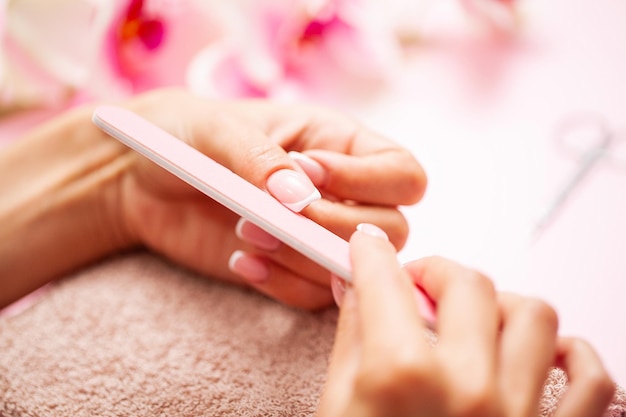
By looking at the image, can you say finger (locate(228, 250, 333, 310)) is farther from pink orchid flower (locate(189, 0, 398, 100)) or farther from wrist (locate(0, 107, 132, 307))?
pink orchid flower (locate(189, 0, 398, 100))

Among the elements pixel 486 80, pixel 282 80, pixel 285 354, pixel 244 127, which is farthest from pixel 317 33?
pixel 285 354

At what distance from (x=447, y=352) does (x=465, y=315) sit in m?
0.03

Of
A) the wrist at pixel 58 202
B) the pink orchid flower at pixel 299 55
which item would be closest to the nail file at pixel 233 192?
the wrist at pixel 58 202

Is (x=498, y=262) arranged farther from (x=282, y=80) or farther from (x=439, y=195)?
(x=282, y=80)

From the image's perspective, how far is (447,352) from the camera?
0.31 meters

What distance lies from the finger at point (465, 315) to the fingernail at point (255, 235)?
0.19 meters

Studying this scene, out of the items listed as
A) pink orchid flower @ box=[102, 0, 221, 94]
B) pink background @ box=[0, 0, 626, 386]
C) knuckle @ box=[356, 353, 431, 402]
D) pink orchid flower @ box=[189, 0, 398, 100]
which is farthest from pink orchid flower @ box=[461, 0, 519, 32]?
knuckle @ box=[356, 353, 431, 402]

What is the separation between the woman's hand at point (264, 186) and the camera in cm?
49

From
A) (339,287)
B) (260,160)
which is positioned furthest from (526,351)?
(260,160)

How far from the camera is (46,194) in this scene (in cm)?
66

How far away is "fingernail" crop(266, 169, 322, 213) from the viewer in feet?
1.41

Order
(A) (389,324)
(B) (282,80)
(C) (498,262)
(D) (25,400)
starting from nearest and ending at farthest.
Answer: (A) (389,324)
(D) (25,400)
(C) (498,262)
(B) (282,80)

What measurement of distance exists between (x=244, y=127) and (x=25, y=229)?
29 cm

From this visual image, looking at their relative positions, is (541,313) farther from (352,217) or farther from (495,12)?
(495,12)
